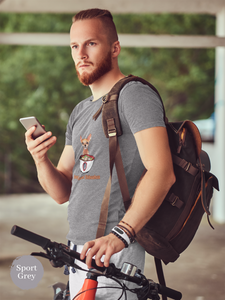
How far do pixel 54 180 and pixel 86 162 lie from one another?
29cm

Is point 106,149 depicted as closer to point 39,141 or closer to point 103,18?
point 39,141

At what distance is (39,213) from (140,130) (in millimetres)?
7220

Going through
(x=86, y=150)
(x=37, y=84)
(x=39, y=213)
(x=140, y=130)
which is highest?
(x=140, y=130)

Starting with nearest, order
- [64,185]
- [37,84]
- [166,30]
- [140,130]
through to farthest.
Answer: [140,130] < [64,185] < [166,30] < [37,84]

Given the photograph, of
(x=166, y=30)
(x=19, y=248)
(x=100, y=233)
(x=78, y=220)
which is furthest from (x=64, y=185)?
(x=166, y=30)

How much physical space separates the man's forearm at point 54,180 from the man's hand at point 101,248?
58 cm

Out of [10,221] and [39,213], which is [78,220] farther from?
[39,213]

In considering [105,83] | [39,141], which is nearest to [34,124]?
[39,141]

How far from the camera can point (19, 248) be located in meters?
5.45

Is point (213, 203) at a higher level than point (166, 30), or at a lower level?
lower

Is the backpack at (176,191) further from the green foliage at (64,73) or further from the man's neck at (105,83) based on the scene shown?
the green foliage at (64,73)

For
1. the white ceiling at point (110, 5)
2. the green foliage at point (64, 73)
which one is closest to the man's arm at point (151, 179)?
the white ceiling at point (110, 5)

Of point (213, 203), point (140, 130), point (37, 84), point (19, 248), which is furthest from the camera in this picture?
point (37, 84)

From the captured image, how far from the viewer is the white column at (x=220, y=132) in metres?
7.40
